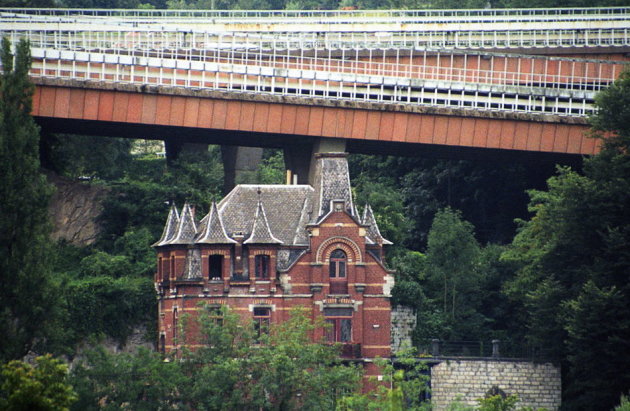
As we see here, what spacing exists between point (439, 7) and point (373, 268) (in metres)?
49.6

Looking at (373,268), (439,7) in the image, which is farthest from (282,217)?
(439,7)

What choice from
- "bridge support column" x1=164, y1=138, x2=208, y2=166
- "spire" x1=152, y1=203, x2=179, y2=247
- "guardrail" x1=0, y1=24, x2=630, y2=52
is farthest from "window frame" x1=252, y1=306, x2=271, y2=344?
"guardrail" x1=0, y1=24, x2=630, y2=52

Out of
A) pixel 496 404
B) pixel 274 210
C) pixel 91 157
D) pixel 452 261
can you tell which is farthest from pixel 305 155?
pixel 496 404

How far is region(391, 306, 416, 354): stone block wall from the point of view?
282ft

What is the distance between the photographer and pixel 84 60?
89.8 m

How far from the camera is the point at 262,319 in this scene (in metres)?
79.2

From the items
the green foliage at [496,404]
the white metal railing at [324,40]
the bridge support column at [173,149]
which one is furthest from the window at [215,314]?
the white metal railing at [324,40]

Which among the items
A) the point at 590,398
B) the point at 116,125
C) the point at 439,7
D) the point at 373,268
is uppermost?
the point at 439,7

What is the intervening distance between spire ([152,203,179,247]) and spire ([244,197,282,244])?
4.03 metres

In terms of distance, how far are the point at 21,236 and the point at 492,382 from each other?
975 inches

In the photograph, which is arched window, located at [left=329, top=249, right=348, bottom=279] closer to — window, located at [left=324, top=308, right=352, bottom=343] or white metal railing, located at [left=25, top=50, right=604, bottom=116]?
window, located at [left=324, top=308, right=352, bottom=343]

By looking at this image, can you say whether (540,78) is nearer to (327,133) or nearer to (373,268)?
(327,133)

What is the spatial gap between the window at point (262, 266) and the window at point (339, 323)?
3271 mm

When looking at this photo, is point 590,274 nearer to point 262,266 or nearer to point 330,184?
point 330,184
